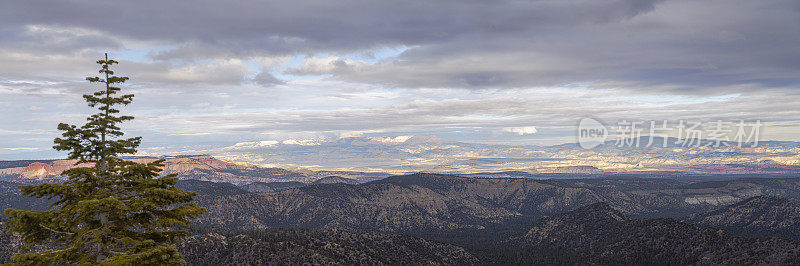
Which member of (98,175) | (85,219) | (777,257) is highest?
(98,175)

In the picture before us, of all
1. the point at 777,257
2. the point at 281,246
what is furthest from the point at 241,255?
the point at 777,257

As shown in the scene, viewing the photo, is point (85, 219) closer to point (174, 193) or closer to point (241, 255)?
point (174, 193)

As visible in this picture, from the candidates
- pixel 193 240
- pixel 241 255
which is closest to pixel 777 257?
pixel 241 255

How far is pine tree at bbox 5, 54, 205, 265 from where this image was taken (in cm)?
3306

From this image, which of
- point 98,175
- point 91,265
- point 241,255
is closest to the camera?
point 91,265

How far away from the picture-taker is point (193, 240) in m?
198

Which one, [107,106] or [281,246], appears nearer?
[107,106]

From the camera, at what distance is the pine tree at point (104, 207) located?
108 feet

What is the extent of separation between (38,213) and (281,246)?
171102mm

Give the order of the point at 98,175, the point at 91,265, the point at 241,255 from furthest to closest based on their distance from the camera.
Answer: the point at 241,255 < the point at 98,175 < the point at 91,265

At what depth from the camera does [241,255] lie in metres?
187

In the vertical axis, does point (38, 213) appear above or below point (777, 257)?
above

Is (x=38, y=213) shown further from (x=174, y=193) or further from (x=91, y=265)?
(x=174, y=193)

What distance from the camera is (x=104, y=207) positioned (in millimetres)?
33500
